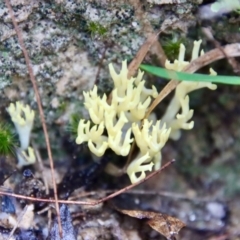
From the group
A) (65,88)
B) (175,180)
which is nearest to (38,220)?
(65,88)

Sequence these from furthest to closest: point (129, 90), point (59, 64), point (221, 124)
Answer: point (221, 124), point (59, 64), point (129, 90)

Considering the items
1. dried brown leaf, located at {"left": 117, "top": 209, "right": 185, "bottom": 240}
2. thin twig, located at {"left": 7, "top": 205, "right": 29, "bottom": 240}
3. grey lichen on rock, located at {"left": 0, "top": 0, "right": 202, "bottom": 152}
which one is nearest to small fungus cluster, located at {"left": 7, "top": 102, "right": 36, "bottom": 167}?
grey lichen on rock, located at {"left": 0, "top": 0, "right": 202, "bottom": 152}

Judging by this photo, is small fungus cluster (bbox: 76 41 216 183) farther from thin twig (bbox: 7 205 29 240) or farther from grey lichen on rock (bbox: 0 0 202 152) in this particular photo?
thin twig (bbox: 7 205 29 240)

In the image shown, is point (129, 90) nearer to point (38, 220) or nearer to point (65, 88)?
point (65, 88)

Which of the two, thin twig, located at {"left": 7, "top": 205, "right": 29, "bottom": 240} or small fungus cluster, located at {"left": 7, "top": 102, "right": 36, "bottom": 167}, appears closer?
thin twig, located at {"left": 7, "top": 205, "right": 29, "bottom": 240}

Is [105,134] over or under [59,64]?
under

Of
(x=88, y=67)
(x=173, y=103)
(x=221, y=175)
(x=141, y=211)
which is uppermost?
(x=88, y=67)
